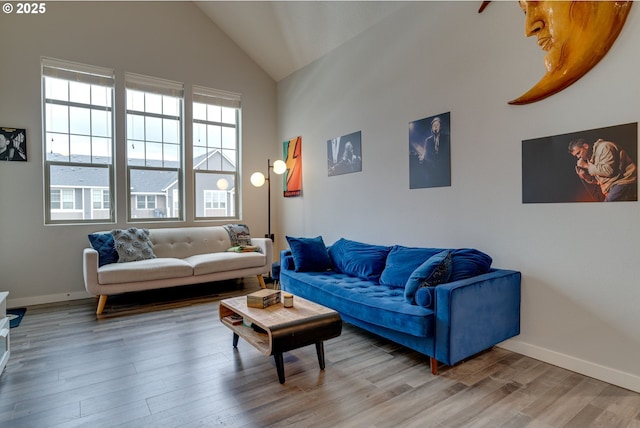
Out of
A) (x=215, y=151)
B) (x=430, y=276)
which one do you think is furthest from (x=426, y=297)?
(x=215, y=151)

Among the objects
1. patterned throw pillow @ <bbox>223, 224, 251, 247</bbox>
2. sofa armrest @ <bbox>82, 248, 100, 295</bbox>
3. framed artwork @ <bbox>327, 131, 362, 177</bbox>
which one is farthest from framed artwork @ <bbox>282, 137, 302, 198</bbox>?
sofa armrest @ <bbox>82, 248, 100, 295</bbox>

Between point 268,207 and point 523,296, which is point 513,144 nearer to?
point 523,296

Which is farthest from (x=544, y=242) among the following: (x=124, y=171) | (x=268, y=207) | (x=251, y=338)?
(x=124, y=171)

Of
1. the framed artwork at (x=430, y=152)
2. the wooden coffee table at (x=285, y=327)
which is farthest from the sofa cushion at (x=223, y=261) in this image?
the framed artwork at (x=430, y=152)

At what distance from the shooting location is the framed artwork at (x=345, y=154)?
13.9ft

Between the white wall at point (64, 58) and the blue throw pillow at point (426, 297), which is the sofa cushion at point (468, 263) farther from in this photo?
the white wall at point (64, 58)

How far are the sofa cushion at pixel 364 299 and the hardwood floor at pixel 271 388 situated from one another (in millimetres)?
292

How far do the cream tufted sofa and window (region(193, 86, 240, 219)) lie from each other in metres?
0.52

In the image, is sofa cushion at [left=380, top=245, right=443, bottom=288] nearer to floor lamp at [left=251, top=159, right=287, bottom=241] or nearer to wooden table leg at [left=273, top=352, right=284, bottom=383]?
wooden table leg at [left=273, top=352, right=284, bottom=383]

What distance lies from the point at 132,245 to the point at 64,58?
8.10 ft

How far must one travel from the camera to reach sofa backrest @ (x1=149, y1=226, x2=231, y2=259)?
15.2 ft

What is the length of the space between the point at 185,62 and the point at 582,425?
226 inches

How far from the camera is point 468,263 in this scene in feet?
8.73

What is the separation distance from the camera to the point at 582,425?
1795 millimetres
